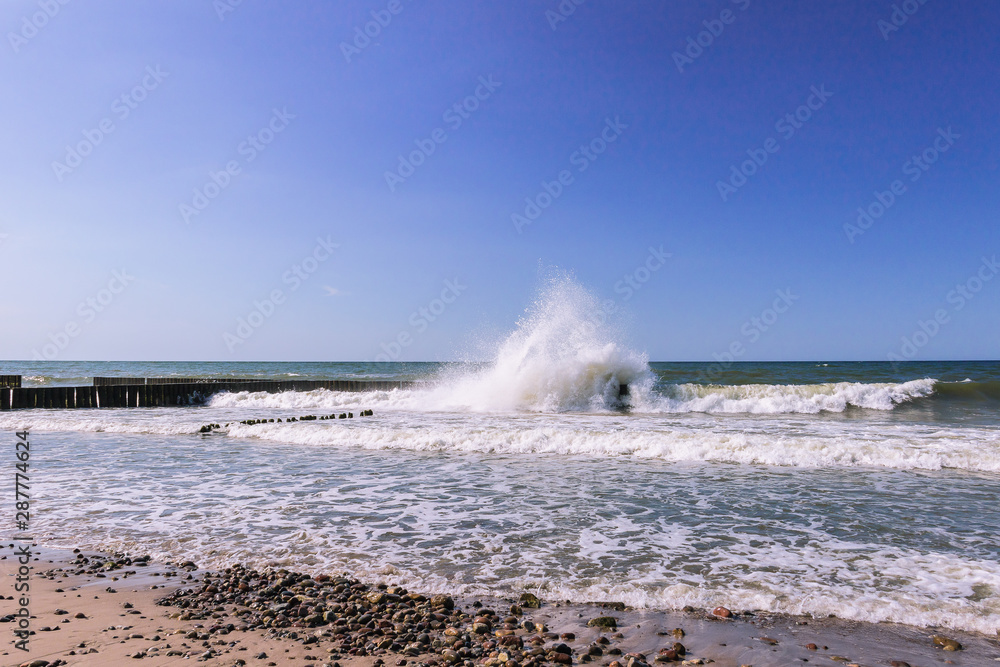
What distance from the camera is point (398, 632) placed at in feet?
12.0

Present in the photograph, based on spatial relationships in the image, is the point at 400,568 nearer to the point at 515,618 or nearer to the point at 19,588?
the point at 515,618

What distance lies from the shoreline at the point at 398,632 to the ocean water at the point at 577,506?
289mm

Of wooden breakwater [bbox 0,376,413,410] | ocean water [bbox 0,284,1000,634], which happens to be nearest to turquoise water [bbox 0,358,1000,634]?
ocean water [bbox 0,284,1000,634]

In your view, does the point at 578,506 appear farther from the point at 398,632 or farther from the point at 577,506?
the point at 398,632

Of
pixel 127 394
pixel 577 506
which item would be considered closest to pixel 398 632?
pixel 577 506

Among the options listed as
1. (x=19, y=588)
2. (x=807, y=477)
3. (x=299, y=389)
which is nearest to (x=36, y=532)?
(x=19, y=588)

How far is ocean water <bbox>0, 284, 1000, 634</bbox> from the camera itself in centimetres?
459

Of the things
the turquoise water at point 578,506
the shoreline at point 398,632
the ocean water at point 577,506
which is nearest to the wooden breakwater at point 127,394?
the ocean water at point 577,506

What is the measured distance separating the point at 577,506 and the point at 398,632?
3763 millimetres

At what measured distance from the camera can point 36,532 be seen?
6.05 m

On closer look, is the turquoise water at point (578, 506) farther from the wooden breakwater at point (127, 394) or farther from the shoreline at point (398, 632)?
the wooden breakwater at point (127, 394)

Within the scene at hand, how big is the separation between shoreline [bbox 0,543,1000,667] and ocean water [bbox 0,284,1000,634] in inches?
11.4

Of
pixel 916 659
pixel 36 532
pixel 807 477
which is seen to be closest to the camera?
pixel 916 659

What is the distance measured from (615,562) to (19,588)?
16.4 feet
